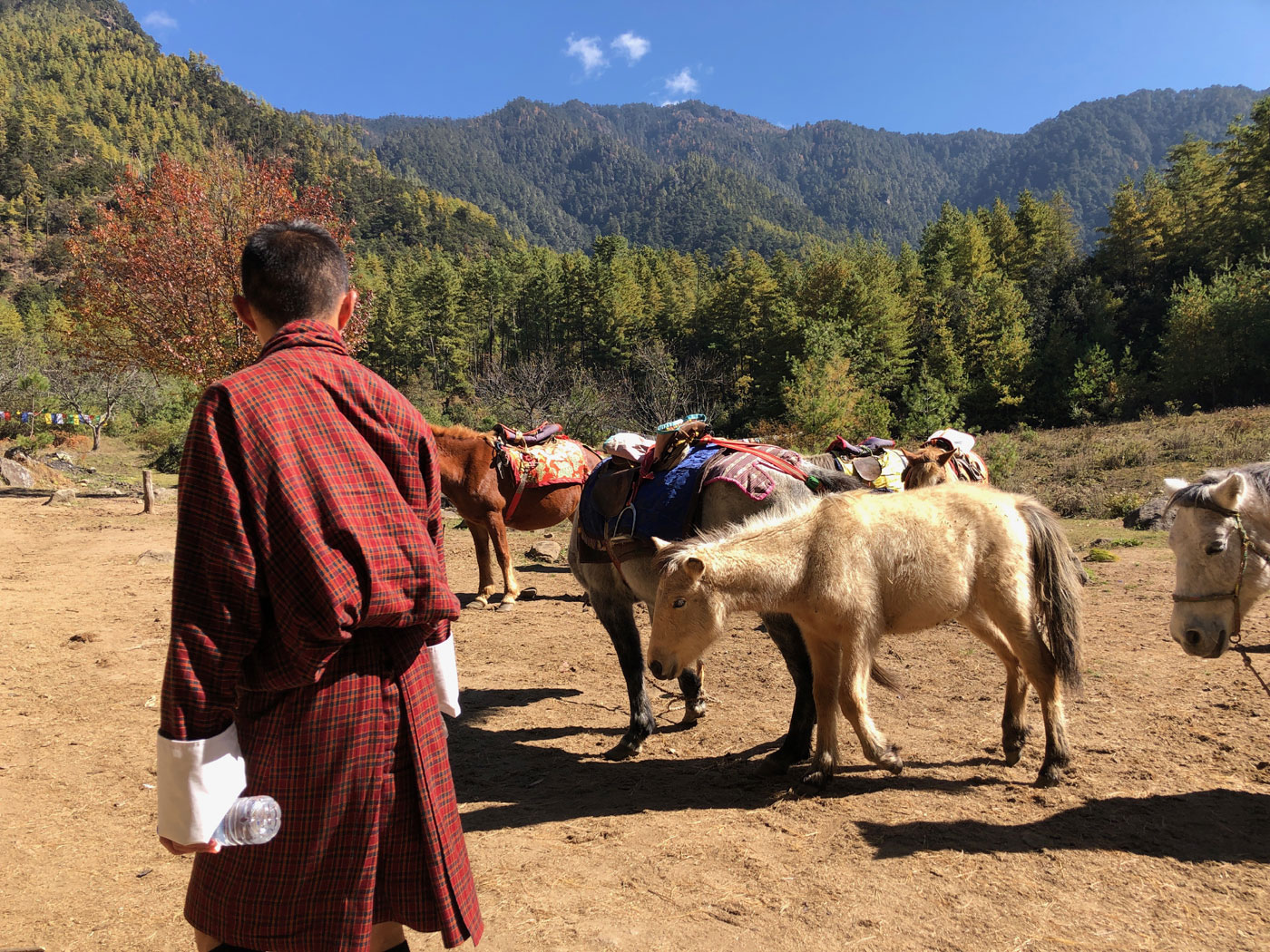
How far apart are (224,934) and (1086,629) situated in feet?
26.0

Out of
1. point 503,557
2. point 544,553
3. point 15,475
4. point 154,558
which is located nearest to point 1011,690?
point 503,557

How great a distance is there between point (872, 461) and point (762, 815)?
140 inches

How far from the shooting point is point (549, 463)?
958cm

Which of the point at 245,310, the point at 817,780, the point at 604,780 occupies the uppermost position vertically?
the point at 245,310

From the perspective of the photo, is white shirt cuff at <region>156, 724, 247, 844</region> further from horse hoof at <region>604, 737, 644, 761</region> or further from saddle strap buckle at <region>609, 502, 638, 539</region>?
horse hoof at <region>604, 737, 644, 761</region>

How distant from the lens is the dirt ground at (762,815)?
3.15 metres

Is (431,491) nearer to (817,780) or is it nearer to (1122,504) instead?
(817,780)

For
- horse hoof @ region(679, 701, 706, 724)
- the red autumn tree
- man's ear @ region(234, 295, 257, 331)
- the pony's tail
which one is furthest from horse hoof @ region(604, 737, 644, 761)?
the red autumn tree

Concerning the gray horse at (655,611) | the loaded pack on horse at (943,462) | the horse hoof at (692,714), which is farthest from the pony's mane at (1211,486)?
the horse hoof at (692,714)

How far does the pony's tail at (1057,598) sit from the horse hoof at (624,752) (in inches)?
108

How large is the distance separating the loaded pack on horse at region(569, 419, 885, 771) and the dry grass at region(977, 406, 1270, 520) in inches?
588

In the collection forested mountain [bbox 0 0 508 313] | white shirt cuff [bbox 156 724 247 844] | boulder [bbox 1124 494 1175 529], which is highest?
forested mountain [bbox 0 0 508 313]

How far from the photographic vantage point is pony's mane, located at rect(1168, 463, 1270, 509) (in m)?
3.88

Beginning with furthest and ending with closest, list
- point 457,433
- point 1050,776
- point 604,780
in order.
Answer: point 457,433 → point 604,780 → point 1050,776
